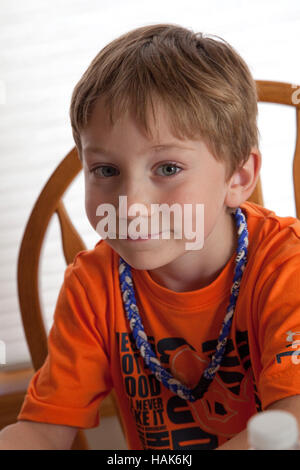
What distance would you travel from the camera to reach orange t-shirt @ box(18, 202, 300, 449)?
0.83 m

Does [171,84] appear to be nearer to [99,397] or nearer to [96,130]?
[96,130]

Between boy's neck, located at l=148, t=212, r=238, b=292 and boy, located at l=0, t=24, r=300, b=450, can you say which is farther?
boy's neck, located at l=148, t=212, r=238, b=292

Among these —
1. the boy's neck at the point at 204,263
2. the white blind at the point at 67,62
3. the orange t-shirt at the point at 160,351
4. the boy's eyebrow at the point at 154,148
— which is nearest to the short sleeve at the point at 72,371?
the orange t-shirt at the point at 160,351

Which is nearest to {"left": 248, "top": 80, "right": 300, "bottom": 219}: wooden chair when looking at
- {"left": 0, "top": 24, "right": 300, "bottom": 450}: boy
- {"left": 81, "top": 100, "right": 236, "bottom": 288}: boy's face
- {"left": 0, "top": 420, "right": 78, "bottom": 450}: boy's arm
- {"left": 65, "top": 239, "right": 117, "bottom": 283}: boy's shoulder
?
{"left": 0, "top": 24, "right": 300, "bottom": 450}: boy

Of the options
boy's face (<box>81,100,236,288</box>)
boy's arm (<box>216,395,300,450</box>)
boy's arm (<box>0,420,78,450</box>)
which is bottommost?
boy's arm (<box>0,420,78,450</box>)

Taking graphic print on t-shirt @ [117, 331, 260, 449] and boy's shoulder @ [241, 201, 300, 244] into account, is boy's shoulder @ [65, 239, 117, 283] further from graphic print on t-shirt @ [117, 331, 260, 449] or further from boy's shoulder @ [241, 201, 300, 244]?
boy's shoulder @ [241, 201, 300, 244]

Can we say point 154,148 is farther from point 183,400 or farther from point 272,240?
point 183,400

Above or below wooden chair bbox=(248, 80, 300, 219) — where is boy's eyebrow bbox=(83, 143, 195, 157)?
below

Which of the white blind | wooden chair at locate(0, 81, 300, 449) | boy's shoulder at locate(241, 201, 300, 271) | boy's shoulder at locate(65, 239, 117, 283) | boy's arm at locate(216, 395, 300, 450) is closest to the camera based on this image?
boy's arm at locate(216, 395, 300, 450)

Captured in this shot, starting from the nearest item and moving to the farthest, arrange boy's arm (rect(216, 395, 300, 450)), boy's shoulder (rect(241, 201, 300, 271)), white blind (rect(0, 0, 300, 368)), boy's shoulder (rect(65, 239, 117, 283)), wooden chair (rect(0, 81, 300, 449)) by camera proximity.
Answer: boy's arm (rect(216, 395, 300, 450))
boy's shoulder (rect(241, 201, 300, 271))
boy's shoulder (rect(65, 239, 117, 283))
wooden chair (rect(0, 81, 300, 449))
white blind (rect(0, 0, 300, 368))

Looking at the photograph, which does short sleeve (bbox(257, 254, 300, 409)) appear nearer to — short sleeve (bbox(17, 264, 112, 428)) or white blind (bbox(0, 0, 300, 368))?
short sleeve (bbox(17, 264, 112, 428))

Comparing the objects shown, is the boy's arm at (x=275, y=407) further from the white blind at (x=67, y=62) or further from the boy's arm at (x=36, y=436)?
the white blind at (x=67, y=62)

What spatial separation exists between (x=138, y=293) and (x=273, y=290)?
9.6 inches

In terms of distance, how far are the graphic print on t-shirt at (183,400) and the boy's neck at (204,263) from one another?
91mm
